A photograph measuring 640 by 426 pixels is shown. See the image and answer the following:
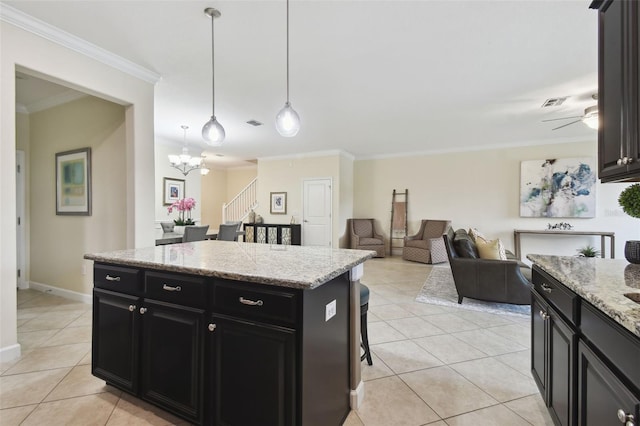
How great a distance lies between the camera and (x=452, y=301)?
3855mm

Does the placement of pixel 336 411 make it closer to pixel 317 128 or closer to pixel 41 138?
pixel 317 128

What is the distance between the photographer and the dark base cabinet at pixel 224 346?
1.28 meters

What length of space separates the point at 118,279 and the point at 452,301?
3.70m

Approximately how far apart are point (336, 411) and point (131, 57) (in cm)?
348

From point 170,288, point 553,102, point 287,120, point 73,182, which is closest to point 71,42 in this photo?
point 73,182

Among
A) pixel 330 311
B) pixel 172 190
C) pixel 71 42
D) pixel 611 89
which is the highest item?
pixel 71 42

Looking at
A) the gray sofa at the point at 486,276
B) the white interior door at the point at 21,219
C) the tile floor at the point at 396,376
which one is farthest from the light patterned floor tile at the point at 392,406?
the white interior door at the point at 21,219

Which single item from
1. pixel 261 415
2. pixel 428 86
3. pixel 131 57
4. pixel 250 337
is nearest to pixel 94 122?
pixel 131 57

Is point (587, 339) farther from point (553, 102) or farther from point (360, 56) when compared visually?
point (553, 102)

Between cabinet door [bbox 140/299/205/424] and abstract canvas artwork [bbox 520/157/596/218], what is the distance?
696 centimetres

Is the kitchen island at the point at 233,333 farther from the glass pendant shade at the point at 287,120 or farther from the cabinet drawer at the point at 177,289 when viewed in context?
the glass pendant shade at the point at 287,120

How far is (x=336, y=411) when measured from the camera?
1590 millimetres

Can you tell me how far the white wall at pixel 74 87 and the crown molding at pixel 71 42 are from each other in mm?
35

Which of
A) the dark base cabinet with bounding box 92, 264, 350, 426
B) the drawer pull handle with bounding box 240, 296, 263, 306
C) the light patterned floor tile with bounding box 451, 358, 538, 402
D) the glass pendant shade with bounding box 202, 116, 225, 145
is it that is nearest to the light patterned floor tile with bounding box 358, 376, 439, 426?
the dark base cabinet with bounding box 92, 264, 350, 426
